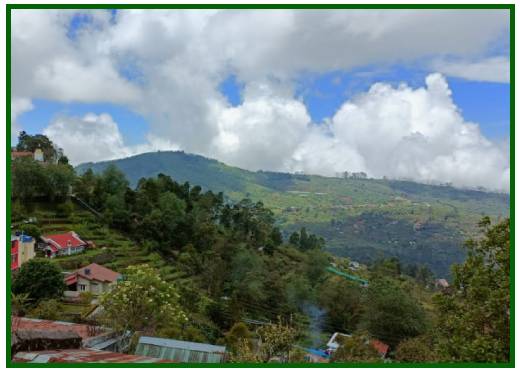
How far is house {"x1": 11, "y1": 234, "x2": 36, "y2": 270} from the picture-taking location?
64.7 feet

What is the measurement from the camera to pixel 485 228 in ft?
27.8

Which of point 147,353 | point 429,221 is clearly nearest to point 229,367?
point 147,353

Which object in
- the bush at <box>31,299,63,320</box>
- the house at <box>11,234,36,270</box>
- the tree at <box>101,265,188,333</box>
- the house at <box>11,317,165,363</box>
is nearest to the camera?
the house at <box>11,317,165,363</box>

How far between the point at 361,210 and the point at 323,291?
116292 millimetres

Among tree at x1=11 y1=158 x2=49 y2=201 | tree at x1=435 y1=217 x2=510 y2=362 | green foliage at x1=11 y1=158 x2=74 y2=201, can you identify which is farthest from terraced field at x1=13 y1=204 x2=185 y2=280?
tree at x1=435 y1=217 x2=510 y2=362

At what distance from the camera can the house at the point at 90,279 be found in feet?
68.7

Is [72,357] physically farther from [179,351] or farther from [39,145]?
[39,145]

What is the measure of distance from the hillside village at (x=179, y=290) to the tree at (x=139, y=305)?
0.03 metres

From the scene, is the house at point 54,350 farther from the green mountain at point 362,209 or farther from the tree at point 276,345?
the green mountain at point 362,209

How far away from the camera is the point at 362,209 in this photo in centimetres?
14462

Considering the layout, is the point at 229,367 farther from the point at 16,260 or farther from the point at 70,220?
the point at 70,220

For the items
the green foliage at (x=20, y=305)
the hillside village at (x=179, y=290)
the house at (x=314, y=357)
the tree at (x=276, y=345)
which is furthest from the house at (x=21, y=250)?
the tree at (x=276, y=345)

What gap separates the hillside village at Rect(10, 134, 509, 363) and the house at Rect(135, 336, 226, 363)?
1.0 inches

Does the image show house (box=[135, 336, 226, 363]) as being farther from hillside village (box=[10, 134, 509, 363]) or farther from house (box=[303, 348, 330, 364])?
house (box=[303, 348, 330, 364])
